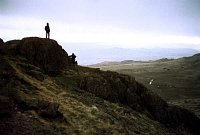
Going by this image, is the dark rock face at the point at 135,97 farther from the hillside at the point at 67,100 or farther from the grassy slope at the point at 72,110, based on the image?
the grassy slope at the point at 72,110

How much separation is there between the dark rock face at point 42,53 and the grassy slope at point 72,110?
52.2 inches

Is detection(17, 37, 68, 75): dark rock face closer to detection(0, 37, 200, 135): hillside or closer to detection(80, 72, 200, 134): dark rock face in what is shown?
detection(0, 37, 200, 135): hillside

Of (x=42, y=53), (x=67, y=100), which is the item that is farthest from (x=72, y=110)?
(x=42, y=53)

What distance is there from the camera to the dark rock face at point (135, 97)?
107 ft

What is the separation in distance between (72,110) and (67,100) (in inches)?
69.5

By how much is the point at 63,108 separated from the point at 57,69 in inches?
365

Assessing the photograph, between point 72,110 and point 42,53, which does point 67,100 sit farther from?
point 42,53

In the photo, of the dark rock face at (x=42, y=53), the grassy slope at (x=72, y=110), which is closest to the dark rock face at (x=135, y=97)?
the grassy slope at (x=72, y=110)

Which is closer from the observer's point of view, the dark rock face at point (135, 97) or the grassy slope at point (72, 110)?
the grassy slope at point (72, 110)

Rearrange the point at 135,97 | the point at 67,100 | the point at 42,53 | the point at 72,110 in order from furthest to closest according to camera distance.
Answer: the point at 135,97
the point at 42,53
the point at 67,100
the point at 72,110

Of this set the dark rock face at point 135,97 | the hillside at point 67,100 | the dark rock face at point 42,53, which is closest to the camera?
the hillside at point 67,100

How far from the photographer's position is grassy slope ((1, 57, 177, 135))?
2216 centimetres

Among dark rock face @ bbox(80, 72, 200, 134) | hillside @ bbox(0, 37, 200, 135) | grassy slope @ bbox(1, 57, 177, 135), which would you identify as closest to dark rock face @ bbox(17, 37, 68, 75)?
hillside @ bbox(0, 37, 200, 135)

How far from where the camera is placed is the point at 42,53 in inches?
1300
